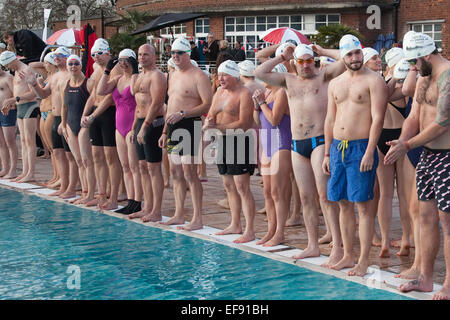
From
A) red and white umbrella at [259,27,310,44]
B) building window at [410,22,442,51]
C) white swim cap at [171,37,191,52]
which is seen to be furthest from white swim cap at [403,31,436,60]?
building window at [410,22,442,51]

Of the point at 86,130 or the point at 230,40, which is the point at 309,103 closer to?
the point at 86,130

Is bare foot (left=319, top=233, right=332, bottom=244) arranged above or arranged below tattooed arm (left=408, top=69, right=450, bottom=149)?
below

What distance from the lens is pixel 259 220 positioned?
9414 mm

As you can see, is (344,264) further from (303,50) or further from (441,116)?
(303,50)

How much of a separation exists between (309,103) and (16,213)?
5.16m

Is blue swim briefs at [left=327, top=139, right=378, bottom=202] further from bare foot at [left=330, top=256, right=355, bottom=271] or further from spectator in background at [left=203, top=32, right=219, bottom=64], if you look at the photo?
spectator in background at [left=203, top=32, right=219, bottom=64]

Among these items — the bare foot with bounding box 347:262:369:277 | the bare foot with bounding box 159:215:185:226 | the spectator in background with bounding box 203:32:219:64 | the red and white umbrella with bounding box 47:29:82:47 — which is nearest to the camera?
the bare foot with bounding box 347:262:369:277

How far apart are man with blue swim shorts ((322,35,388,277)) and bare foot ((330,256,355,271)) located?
0.01m

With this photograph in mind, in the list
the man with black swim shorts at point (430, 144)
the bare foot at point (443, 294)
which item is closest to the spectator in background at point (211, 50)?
the man with black swim shorts at point (430, 144)

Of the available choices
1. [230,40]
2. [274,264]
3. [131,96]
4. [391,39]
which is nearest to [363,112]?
[274,264]

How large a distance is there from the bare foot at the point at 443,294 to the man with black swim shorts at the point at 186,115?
3.79 meters

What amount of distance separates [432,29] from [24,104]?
71.0 feet

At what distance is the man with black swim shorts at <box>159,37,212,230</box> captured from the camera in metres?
8.85
